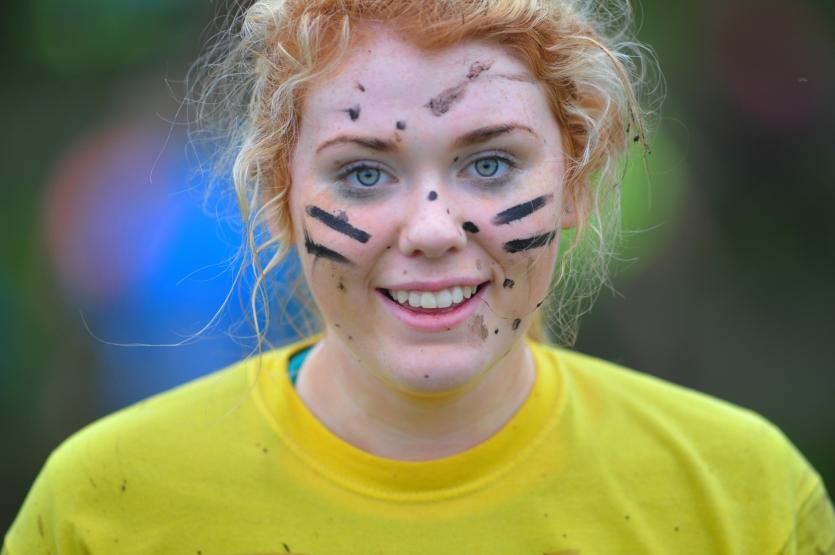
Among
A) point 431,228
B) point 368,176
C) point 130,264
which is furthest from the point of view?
point 130,264

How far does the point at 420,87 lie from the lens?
6.02ft

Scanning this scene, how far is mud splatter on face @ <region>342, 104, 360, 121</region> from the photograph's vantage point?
73.1 inches

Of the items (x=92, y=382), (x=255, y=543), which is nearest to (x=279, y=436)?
(x=255, y=543)

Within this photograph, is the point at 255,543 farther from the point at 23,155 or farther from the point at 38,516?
the point at 23,155

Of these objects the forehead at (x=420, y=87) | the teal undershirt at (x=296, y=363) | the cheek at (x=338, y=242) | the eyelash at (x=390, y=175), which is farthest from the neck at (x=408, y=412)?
the forehead at (x=420, y=87)

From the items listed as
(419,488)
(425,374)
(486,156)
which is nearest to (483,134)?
(486,156)

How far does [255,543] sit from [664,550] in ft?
2.64

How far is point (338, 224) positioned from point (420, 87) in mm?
298

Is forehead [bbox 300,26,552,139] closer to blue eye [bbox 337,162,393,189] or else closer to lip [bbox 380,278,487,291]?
blue eye [bbox 337,162,393,189]

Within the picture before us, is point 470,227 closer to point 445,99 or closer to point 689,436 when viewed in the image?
point 445,99

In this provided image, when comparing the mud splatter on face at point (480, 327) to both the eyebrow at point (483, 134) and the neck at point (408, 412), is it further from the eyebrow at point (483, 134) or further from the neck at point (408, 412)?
the eyebrow at point (483, 134)

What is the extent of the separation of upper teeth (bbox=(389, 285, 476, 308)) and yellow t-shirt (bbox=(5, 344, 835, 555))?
34cm

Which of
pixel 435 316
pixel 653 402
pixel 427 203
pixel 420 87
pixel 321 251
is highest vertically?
pixel 420 87

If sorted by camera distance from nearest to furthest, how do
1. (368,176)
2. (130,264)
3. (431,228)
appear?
(431,228)
(368,176)
(130,264)
